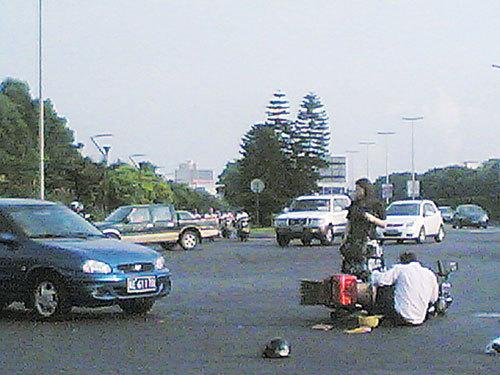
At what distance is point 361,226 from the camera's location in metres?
14.3

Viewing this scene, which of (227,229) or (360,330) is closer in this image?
(360,330)

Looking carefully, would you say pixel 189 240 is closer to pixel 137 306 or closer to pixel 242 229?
pixel 242 229

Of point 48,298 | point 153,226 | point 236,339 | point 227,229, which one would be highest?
point 153,226

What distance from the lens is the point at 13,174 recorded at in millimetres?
57969

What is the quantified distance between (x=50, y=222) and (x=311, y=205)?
2545cm

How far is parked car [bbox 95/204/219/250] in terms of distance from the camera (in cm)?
3550

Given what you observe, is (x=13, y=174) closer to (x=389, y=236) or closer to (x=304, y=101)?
(x=389, y=236)

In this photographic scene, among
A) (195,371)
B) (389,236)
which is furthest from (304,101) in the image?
(195,371)

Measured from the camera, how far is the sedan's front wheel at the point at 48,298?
13469 mm

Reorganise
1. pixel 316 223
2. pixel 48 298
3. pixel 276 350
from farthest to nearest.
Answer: pixel 316 223
pixel 48 298
pixel 276 350

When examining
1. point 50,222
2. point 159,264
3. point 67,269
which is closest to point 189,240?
point 50,222

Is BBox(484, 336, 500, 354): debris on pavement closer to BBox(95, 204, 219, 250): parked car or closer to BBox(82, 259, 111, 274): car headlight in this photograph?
A: BBox(82, 259, 111, 274): car headlight

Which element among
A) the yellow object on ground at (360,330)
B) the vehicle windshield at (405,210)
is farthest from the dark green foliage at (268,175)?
the yellow object on ground at (360,330)

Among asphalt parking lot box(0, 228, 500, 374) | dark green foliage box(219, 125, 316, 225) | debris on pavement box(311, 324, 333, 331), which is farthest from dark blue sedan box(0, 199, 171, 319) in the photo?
dark green foliage box(219, 125, 316, 225)
